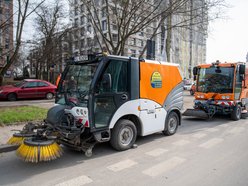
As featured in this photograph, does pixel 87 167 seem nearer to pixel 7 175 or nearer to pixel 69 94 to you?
pixel 7 175

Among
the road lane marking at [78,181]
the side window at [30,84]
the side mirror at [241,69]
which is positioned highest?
A: the side mirror at [241,69]

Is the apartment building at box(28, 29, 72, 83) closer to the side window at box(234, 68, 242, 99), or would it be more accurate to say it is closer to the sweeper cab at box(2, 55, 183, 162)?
the side window at box(234, 68, 242, 99)

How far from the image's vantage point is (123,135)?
17.5ft

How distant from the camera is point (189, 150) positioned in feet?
17.8

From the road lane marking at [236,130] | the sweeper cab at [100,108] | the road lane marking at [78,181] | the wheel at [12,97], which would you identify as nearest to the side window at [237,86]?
the road lane marking at [236,130]

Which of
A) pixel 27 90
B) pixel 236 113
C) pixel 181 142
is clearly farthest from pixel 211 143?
pixel 27 90

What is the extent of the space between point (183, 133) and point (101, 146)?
316 centimetres

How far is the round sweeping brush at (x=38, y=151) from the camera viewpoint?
3875 mm

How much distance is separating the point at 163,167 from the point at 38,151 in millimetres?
2480

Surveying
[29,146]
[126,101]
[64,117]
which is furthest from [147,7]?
[29,146]

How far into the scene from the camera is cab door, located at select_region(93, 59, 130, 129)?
4.71m

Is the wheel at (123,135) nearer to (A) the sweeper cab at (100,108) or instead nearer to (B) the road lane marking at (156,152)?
(A) the sweeper cab at (100,108)

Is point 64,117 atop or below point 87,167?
atop

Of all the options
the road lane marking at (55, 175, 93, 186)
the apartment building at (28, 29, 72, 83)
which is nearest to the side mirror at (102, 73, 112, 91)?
the road lane marking at (55, 175, 93, 186)
